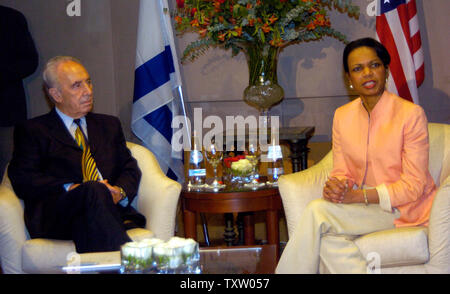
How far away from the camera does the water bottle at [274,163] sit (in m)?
3.55

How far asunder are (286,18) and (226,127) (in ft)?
4.21

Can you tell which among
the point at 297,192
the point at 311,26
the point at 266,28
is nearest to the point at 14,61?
the point at 266,28

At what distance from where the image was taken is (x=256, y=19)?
3.74 metres

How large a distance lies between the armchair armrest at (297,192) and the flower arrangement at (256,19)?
1126mm

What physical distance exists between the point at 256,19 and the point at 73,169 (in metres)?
1.53

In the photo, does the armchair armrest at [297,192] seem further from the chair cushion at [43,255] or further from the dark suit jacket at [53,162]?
the chair cushion at [43,255]

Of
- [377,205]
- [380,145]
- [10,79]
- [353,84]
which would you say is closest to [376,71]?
[353,84]

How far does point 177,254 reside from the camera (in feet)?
6.83

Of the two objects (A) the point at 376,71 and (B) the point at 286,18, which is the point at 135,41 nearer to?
(B) the point at 286,18

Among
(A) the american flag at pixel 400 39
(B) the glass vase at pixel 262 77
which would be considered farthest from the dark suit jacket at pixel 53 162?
(A) the american flag at pixel 400 39

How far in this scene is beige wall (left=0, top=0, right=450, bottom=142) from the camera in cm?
441

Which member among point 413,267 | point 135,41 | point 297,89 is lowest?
point 413,267

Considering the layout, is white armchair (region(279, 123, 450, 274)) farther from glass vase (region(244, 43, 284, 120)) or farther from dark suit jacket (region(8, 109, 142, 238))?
glass vase (region(244, 43, 284, 120))

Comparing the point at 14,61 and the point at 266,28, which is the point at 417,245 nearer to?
the point at 266,28
